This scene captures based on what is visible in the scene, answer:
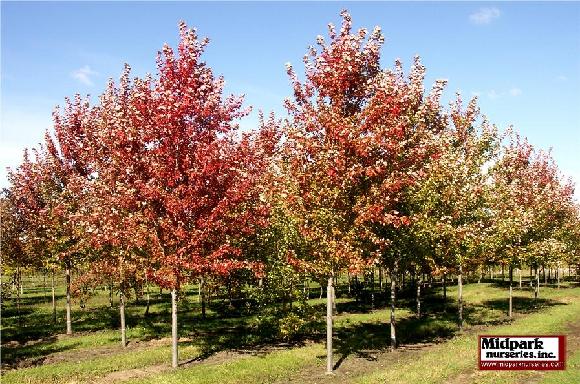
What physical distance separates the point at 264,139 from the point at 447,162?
20.9 m

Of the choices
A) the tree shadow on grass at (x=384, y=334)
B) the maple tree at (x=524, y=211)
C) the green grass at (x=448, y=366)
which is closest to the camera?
the green grass at (x=448, y=366)

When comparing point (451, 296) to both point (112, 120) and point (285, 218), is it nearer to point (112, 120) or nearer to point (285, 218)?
point (285, 218)

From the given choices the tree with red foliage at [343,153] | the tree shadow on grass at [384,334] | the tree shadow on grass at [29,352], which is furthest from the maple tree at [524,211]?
the tree shadow on grass at [29,352]

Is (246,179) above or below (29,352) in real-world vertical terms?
above

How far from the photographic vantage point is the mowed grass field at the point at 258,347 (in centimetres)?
1922

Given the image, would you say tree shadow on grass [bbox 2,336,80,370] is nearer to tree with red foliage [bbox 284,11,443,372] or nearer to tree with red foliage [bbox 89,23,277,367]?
tree with red foliage [bbox 89,23,277,367]

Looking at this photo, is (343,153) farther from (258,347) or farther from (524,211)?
(524,211)

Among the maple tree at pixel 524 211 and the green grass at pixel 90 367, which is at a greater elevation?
the maple tree at pixel 524 211

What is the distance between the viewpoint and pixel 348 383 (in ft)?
60.5

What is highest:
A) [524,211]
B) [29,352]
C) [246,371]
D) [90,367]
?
[524,211]

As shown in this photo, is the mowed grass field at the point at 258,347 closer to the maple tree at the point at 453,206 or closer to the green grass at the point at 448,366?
the green grass at the point at 448,366

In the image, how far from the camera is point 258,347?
25750 mm

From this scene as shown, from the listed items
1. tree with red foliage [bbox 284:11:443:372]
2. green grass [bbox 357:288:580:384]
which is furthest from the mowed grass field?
tree with red foliage [bbox 284:11:443:372]

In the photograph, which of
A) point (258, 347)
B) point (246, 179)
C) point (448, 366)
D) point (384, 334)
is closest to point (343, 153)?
point (246, 179)
